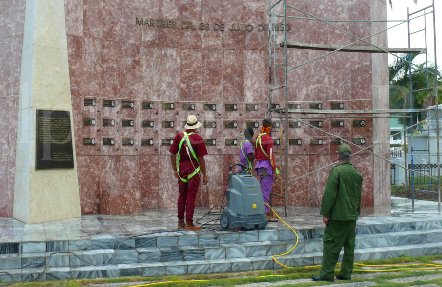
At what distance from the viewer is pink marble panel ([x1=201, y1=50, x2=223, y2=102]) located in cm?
1366

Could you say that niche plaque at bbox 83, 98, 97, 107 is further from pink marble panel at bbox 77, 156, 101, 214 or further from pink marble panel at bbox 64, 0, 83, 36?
pink marble panel at bbox 64, 0, 83, 36

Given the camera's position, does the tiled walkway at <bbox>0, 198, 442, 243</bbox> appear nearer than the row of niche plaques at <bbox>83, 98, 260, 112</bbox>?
Yes

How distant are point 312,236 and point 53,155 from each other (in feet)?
18.1

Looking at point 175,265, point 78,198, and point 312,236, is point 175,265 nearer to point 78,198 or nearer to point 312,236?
point 312,236

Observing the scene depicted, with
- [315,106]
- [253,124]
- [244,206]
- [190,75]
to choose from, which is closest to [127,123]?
[190,75]

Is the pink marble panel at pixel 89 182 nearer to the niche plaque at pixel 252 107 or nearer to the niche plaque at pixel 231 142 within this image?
the niche plaque at pixel 231 142

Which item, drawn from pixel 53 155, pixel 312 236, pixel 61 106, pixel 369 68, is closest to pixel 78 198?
pixel 53 155

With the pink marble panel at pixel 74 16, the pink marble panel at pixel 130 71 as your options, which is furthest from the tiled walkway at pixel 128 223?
the pink marble panel at pixel 74 16

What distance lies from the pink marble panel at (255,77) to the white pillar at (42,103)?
460 cm

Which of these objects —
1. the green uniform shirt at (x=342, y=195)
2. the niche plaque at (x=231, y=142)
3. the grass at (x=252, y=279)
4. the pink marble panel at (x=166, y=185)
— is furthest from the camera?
the niche plaque at (x=231, y=142)

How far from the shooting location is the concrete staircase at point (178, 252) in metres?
7.85

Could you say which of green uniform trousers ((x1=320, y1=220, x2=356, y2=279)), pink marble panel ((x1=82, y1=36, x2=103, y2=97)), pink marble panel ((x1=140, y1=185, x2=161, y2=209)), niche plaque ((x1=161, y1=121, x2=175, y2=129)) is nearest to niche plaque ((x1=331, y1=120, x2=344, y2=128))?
niche plaque ((x1=161, y1=121, x2=175, y2=129))

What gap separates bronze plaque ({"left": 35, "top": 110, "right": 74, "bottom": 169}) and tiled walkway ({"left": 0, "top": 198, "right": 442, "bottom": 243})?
123 cm

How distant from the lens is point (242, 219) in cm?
927
